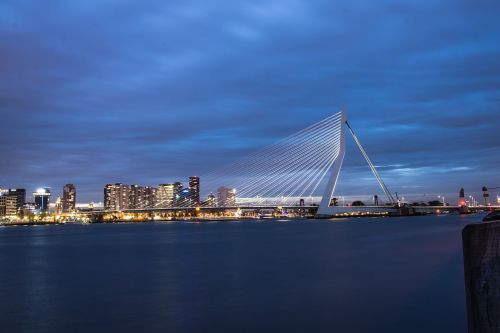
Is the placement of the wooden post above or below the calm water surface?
above

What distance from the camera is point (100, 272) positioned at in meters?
25.4

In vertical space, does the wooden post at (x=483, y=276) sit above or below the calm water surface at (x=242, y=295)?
above

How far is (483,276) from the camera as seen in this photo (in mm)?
2250

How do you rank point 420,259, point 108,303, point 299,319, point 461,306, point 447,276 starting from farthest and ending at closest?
point 420,259 < point 447,276 < point 108,303 < point 461,306 < point 299,319

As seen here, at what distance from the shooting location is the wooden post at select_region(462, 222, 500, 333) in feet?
7.28

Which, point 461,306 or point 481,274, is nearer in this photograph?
point 481,274

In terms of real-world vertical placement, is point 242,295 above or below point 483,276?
below

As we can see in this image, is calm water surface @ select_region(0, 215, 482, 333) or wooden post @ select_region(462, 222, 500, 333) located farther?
calm water surface @ select_region(0, 215, 482, 333)

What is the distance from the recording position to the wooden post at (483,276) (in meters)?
2.22

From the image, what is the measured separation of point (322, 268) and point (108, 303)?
1249 centimetres

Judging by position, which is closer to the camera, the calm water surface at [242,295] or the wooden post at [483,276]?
the wooden post at [483,276]

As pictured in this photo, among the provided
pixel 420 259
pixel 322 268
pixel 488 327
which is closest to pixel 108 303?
pixel 322 268

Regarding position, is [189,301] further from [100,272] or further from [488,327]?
[488,327]

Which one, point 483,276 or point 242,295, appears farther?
point 242,295
